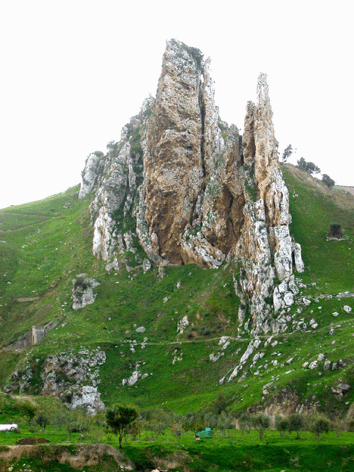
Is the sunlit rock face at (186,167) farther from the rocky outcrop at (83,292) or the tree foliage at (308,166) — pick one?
the tree foliage at (308,166)

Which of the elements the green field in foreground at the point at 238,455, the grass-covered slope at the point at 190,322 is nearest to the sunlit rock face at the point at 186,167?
the grass-covered slope at the point at 190,322

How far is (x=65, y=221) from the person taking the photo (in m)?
159

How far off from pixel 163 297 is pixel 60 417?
2099 inches

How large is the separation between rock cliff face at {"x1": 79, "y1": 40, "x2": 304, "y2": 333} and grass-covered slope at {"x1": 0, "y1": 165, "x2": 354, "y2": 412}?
5989 millimetres

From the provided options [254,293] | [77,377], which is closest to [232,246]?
[254,293]

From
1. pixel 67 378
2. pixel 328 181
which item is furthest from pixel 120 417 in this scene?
pixel 328 181

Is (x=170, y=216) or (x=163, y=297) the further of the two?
(x=170, y=216)

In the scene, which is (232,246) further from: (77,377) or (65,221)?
(65,221)

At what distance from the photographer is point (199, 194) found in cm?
11556

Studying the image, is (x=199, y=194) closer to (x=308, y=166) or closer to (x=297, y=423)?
(x=308, y=166)

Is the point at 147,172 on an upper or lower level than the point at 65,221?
upper

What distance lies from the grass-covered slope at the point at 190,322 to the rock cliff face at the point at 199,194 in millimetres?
5989

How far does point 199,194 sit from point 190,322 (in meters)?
43.7

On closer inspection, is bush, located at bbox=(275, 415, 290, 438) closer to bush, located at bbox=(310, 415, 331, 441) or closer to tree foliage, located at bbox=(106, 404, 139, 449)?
bush, located at bbox=(310, 415, 331, 441)
